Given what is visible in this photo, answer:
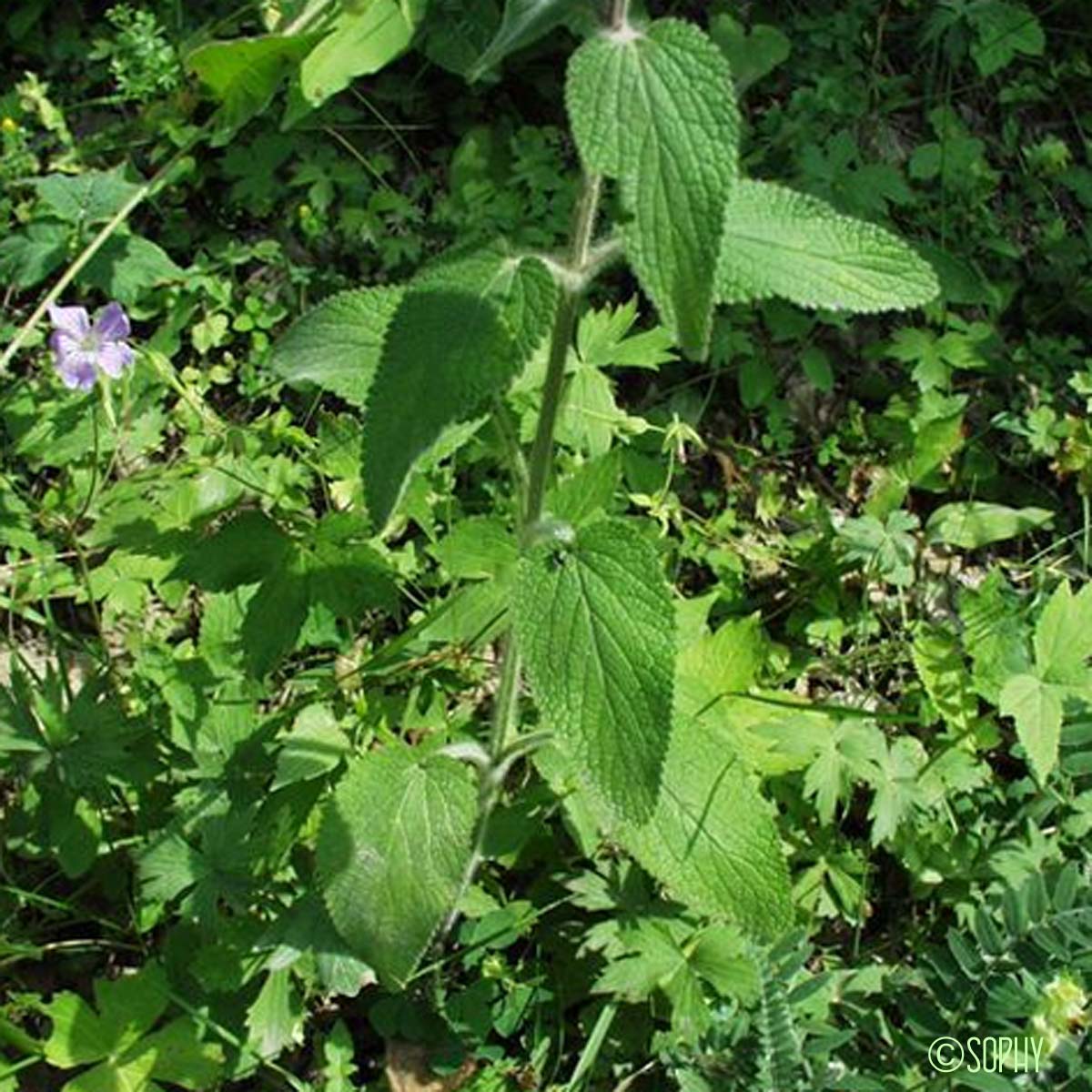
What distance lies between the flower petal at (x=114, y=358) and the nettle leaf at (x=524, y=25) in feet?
3.83

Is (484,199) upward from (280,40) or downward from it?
downward

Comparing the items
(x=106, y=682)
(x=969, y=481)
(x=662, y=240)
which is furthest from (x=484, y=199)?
(x=662, y=240)

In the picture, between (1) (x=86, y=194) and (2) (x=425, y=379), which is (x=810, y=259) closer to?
(2) (x=425, y=379)

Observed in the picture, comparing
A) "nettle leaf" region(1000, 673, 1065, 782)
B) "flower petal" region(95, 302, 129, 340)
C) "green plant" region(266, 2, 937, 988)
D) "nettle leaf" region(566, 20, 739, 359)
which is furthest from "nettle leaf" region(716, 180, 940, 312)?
"flower petal" region(95, 302, 129, 340)

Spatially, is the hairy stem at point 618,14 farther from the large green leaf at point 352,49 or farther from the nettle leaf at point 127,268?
the nettle leaf at point 127,268

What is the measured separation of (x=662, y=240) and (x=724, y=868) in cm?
83

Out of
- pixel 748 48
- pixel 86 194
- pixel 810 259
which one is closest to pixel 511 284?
pixel 810 259

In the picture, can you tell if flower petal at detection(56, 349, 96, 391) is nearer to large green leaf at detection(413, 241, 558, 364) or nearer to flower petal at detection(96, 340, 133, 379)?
flower petal at detection(96, 340, 133, 379)

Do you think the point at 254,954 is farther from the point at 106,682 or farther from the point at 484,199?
the point at 484,199

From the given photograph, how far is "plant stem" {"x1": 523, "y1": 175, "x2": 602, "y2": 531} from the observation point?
1372 millimetres

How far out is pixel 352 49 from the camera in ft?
9.02

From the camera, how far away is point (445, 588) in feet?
8.27

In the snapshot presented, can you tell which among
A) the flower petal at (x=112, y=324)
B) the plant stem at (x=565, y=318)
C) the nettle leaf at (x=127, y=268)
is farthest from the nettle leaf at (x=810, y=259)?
the nettle leaf at (x=127, y=268)

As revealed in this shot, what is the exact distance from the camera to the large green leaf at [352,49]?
105 inches
